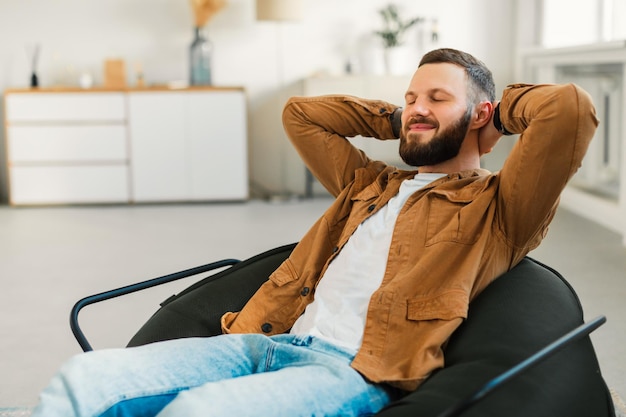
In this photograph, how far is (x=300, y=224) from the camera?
19.6 ft

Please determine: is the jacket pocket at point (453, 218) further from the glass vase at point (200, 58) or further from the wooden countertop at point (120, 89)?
the glass vase at point (200, 58)

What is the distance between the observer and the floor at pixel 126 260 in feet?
11.0

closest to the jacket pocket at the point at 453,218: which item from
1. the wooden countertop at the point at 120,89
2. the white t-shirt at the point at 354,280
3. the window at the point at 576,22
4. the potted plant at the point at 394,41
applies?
the white t-shirt at the point at 354,280

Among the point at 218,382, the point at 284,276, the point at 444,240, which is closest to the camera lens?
the point at 218,382

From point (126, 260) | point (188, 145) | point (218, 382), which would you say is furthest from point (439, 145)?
point (188, 145)

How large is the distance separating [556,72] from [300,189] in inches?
92.5

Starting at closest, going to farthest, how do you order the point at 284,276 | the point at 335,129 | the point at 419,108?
the point at 419,108, the point at 284,276, the point at 335,129

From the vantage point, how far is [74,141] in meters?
7.00

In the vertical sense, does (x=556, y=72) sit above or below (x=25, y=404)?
above

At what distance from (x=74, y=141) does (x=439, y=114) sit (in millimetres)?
5363

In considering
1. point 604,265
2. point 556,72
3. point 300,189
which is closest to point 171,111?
point 300,189

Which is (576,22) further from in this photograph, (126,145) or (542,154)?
(542,154)

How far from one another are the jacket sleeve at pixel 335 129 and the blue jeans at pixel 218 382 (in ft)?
2.14

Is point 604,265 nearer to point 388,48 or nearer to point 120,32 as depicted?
point 388,48
